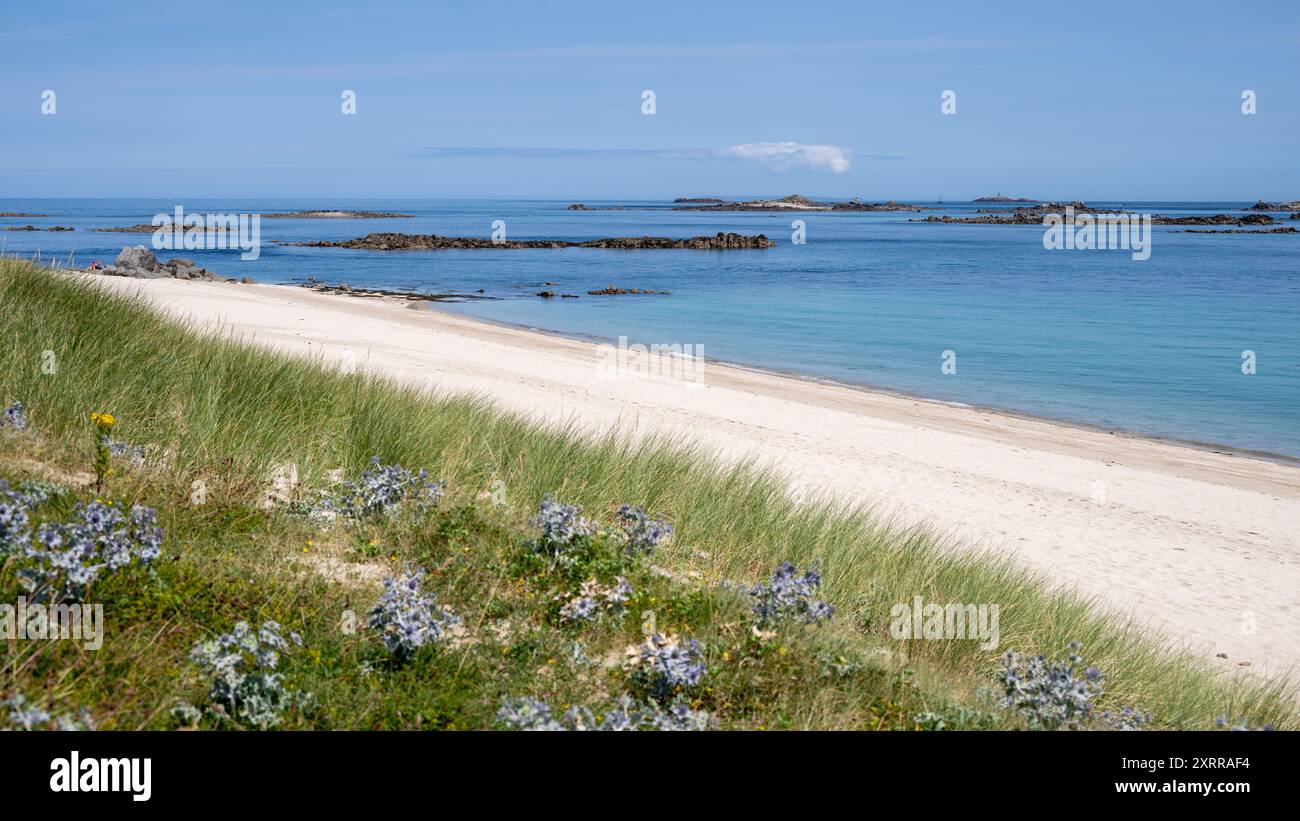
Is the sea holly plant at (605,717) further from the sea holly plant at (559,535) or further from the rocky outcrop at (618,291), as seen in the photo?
the rocky outcrop at (618,291)

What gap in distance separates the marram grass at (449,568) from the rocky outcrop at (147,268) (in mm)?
30548

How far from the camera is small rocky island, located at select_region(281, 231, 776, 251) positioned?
7688 centimetres

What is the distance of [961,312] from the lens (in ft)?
132

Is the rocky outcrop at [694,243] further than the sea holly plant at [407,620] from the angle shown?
Yes

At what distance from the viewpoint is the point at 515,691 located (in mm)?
4289

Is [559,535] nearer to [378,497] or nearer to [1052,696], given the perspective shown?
[378,497]

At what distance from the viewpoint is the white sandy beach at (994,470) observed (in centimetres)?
1011

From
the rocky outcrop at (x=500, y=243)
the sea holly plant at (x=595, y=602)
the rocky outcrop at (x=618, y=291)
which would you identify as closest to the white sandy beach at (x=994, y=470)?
the sea holly plant at (x=595, y=602)

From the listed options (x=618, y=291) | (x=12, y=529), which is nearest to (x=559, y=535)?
(x=12, y=529)

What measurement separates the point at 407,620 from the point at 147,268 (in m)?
39.7
